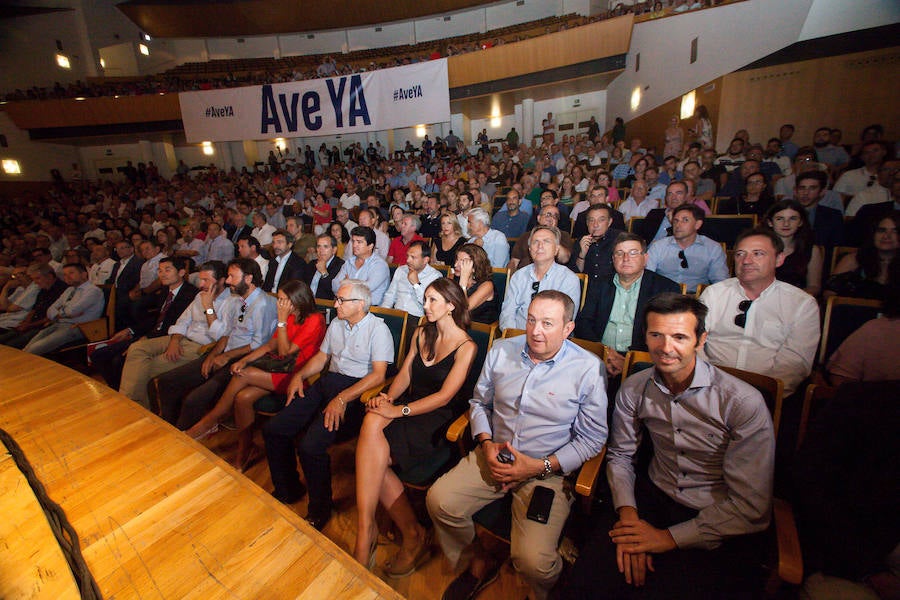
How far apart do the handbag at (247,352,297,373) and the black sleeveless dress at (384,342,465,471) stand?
33.6 inches

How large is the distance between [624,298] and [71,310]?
496 cm

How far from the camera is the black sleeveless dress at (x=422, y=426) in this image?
1744mm

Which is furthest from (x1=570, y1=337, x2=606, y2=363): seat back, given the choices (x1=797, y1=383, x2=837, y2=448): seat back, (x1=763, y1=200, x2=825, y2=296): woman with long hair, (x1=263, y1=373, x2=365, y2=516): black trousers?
(x1=763, y1=200, x2=825, y2=296): woman with long hair

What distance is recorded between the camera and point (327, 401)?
220cm

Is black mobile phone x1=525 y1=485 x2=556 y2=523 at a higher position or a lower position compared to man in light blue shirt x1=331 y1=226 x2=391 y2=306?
lower

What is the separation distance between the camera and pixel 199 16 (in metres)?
15.6

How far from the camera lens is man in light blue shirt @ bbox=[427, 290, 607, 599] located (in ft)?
4.70

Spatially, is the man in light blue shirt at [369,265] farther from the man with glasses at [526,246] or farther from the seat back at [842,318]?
the seat back at [842,318]

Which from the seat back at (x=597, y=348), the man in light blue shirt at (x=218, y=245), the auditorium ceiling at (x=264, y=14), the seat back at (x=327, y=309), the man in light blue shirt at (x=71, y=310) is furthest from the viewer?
the auditorium ceiling at (x=264, y=14)

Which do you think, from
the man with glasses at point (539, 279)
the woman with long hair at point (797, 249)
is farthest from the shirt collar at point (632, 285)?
the woman with long hair at point (797, 249)

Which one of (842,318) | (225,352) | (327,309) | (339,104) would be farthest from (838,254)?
(339,104)

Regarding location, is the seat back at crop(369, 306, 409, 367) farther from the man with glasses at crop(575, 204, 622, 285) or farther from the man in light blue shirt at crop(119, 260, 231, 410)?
the man with glasses at crop(575, 204, 622, 285)

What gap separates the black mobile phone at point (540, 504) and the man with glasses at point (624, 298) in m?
1.00

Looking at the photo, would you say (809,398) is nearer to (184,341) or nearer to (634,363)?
(634,363)
